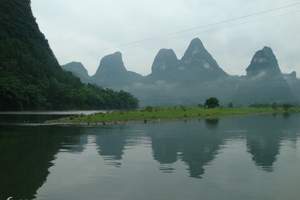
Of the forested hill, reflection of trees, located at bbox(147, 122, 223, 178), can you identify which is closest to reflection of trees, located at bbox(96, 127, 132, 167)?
reflection of trees, located at bbox(147, 122, 223, 178)

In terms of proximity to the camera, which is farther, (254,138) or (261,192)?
(254,138)

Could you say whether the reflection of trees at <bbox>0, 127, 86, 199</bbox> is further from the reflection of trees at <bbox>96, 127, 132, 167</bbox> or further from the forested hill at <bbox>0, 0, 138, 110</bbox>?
the forested hill at <bbox>0, 0, 138, 110</bbox>

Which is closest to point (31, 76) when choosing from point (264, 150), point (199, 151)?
point (199, 151)

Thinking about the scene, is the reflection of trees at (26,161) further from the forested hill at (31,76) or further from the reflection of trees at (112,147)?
the forested hill at (31,76)

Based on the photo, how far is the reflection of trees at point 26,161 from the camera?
16.0m

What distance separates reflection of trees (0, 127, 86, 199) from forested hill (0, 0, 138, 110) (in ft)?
226

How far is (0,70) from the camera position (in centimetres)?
11019

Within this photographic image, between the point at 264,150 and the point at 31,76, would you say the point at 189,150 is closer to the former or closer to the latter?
the point at 264,150

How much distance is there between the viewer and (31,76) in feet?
401

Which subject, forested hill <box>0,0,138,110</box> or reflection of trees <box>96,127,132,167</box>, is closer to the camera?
reflection of trees <box>96,127,132,167</box>

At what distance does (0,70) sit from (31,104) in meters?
11.9

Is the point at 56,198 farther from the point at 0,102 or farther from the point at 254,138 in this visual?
the point at 0,102

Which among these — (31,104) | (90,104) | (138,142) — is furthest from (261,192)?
(90,104)

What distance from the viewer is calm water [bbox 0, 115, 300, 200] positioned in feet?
50.6
